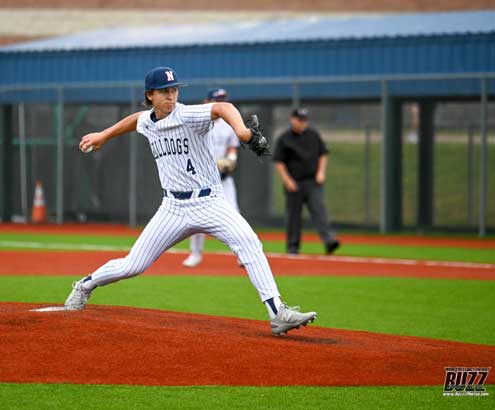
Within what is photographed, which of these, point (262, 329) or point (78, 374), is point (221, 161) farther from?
point (78, 374)

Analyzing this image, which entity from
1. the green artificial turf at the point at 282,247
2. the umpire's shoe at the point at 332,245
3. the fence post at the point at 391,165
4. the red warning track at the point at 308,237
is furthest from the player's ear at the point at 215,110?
the fence post at the point at 391,165

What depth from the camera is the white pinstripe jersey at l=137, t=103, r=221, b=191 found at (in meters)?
8.26

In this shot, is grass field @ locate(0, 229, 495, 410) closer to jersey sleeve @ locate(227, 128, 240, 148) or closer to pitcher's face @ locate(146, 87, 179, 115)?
jersey sleeve @ locate(227, 128, 240, 148)

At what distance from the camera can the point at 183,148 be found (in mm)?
8336

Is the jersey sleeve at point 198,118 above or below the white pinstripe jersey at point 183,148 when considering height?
above

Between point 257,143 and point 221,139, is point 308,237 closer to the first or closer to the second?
point 221,139

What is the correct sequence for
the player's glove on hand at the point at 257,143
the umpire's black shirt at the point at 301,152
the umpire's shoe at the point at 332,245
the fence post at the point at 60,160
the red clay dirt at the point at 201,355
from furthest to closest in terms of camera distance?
1. the fence post at the point at 60,160
2. the umpire's black shirt at the point at 301,152
3. the umpire's shoe at the point at 332,245
4. the player's glove on hand at the point at 257,143
5. the red clay dirt at the point at 201,355

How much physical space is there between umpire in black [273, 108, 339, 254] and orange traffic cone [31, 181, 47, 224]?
979cm

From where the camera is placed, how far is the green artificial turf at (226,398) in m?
6.36

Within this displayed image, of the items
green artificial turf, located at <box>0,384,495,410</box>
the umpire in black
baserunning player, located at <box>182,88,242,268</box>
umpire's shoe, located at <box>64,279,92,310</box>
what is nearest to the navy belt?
umpire's shoe, located at <box>64,279,92,310</box>

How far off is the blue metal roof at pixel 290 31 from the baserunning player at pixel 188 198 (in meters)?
14.1

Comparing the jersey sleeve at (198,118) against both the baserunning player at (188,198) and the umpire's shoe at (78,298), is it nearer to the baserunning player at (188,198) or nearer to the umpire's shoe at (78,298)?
the baserunning player at (188,198)

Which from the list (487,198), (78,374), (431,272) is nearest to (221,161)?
(431,272)

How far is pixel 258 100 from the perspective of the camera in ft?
78.5
